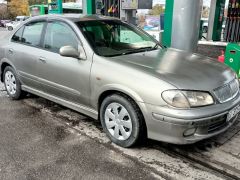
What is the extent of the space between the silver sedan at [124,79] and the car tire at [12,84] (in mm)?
150

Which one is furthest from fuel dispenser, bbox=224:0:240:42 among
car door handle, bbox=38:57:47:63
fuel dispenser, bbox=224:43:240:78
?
car door handle, bbox=38:57:47:63

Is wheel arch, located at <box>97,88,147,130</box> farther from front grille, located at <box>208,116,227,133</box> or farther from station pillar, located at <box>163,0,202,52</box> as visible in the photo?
station pillar, located at <box>163,0,202,52</box>

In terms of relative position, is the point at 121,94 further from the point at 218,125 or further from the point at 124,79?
the point at 218,125

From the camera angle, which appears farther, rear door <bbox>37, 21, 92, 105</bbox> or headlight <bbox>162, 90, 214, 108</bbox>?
rear door <bbox>37, 21, 92, 105</bbox>

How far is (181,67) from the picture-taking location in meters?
3.52

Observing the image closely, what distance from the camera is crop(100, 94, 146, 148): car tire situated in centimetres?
329

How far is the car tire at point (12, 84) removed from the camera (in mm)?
5207

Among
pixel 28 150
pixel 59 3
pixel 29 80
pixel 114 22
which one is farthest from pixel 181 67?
pixel 59 3

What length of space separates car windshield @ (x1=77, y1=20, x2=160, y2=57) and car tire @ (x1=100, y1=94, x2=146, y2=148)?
0.69 m

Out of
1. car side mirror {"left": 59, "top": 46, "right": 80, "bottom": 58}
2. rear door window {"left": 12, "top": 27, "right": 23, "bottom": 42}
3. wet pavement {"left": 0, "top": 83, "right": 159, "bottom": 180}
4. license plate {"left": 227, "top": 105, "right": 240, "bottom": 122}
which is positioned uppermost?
rear door window {"left": 12, "top": 27, "right": 23, "bottom": 42}

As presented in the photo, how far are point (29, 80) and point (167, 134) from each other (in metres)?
2.73

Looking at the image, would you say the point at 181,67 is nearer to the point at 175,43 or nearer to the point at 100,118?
the point at 100,118

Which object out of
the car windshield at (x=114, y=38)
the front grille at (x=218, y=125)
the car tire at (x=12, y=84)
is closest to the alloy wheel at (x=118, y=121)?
the car windshield at (x=114, y=38)

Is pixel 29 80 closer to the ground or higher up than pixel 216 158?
higher up
